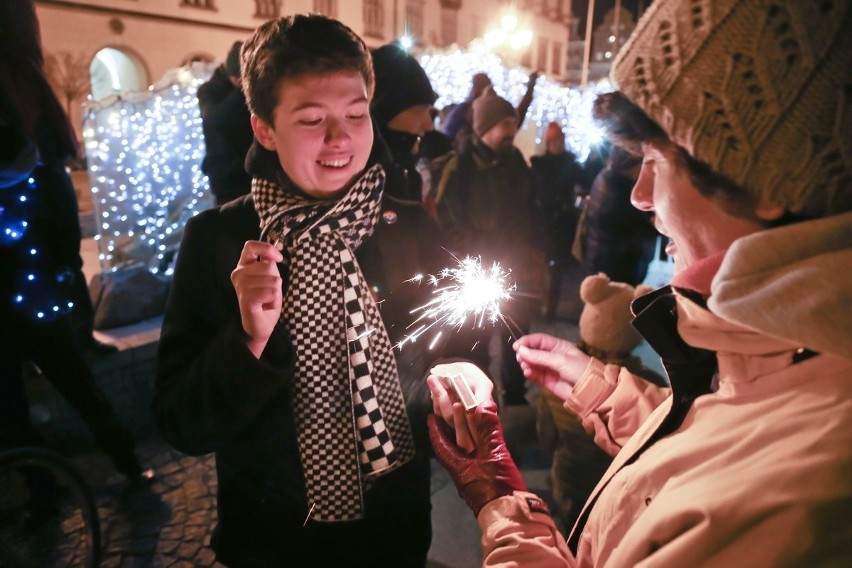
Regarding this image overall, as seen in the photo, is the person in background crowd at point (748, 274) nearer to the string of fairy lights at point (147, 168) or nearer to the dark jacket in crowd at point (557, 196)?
the dark jacket in crowd at point (557, 196)

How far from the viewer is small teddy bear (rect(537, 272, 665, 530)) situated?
10.1 feet

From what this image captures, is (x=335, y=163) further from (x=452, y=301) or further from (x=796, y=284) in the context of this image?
(x=796, y=284)

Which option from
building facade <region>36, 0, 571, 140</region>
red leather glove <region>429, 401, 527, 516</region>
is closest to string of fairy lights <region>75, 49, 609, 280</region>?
red leather glove <region>429, 401, 527, 516</region>

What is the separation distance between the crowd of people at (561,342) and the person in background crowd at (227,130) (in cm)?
118

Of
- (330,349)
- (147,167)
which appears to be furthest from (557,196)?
(330,349)

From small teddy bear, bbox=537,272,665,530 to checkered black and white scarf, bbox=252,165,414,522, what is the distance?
5.22ft

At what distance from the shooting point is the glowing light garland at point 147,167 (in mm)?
7059

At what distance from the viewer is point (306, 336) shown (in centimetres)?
181

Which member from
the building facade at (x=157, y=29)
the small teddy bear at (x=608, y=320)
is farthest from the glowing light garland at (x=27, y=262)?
the building facade at (x=157, y=29)

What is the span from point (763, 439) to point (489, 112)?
453cm

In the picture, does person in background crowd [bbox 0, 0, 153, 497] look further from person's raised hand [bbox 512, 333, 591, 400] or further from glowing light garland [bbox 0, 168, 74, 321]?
person's raised hand [bbox 512, 333, 591, 400]

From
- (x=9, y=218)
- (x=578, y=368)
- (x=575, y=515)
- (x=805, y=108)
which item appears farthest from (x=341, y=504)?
(x=9, y=218)

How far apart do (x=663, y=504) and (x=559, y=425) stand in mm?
2200

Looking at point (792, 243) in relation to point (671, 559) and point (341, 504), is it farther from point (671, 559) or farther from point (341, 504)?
point (341, 504)
